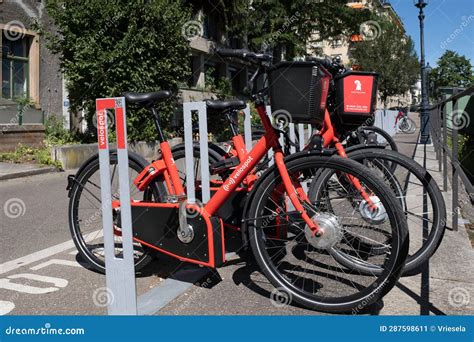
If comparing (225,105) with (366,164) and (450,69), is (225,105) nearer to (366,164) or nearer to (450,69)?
(366,164)

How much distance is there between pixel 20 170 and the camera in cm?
971

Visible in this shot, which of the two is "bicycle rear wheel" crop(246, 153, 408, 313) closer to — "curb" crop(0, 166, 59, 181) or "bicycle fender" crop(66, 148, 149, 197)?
"bicycle fender" crop(66, 148, 149, 197)

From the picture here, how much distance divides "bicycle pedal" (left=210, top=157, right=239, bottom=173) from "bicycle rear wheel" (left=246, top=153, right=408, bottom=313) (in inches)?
26.1

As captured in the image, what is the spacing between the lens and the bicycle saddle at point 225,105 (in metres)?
4.21

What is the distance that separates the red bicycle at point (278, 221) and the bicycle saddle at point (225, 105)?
2.76ft

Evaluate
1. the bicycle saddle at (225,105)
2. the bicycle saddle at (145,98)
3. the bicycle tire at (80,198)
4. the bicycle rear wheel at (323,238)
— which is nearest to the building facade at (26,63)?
the bicycle saddle at (225,105)

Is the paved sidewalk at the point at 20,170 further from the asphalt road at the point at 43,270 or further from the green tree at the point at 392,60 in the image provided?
the green tree at the point at 392,60

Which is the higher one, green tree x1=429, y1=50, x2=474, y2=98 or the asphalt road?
green tree x1=429, y1=50, x2=474, y2=98

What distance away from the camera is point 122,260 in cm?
268

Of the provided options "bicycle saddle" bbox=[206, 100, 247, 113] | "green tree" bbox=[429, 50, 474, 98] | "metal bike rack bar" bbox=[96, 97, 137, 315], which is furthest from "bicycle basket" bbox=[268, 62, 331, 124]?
"green tree" bbox=[429, 50, 474, 98]

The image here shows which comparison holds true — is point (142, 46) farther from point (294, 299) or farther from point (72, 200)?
point (294, 299)

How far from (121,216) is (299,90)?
1243 mm

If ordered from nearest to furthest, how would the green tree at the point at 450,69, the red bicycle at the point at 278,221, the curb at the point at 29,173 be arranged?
the red bicycle at the point at 278,221 → the curb at the point at 29,173 → the green tree at the point at 450,69

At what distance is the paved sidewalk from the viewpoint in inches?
366
